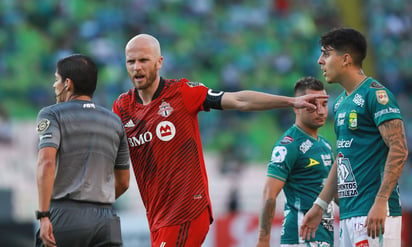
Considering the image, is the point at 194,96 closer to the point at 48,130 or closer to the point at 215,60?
the point at 48,130

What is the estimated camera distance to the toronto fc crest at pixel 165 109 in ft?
20.0

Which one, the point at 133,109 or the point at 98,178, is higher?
the point at 133,109

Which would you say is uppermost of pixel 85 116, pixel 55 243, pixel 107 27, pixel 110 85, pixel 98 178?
pixel 107 27

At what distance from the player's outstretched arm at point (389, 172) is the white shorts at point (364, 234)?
96 millimetres

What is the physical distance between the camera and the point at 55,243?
4914 mm

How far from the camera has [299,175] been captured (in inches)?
264

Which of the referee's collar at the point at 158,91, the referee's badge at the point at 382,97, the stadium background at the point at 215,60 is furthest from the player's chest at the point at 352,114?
the stadium background at the point at 215,60

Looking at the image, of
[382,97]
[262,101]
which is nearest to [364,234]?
[382,97]

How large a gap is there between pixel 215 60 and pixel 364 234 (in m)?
14.3

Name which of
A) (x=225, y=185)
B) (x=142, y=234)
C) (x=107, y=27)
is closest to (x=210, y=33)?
(x=107, y=27)

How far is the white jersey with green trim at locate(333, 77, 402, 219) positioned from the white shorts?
49 mm

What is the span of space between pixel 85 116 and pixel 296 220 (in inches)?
96.2

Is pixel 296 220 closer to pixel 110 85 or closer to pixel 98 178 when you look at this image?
pixel 98 178

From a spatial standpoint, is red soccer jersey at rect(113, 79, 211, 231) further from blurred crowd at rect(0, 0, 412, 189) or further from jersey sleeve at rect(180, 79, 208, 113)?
blurred crowd at rect(0, 0, 412, 189)
